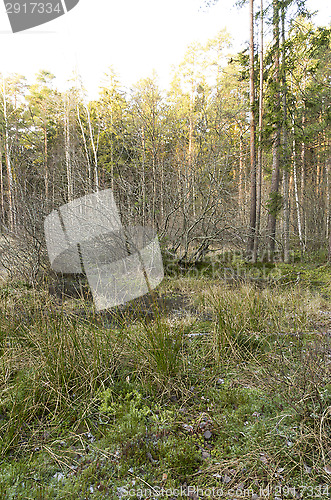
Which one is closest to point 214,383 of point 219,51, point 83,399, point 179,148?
point 83,399

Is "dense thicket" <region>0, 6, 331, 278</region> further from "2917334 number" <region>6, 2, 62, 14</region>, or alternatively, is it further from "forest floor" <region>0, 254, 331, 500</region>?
"forest floor" <region>0, 254, 331, 500</region>

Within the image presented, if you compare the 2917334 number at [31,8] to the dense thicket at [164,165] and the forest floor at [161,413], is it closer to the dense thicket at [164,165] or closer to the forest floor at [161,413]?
the dense thicket at [164,165]

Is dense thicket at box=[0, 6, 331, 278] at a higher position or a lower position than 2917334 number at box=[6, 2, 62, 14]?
lower

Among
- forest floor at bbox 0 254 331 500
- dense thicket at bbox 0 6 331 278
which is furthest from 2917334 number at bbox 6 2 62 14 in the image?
forest floor at bbox 0 254 331 500

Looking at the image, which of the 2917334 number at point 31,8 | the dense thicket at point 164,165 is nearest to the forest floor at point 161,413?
the 2917334 number at point 31,8

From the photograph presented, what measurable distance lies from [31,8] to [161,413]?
457cm

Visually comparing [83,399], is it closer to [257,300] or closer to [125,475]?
[125,475]

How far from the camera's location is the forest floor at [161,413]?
1.89 metres

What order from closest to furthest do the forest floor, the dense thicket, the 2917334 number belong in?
1. the forest floor
2. the 2917334 number
3. the dense thicket

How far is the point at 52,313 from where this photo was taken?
125 inches

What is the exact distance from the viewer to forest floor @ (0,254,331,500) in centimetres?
189

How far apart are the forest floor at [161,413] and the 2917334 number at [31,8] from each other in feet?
11.1

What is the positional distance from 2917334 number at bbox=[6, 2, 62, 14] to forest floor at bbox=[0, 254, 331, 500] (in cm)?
339

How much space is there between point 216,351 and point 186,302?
10.1ft
